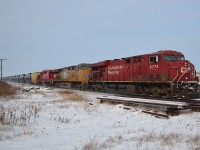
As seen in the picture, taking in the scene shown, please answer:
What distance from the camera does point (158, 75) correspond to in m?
18.7

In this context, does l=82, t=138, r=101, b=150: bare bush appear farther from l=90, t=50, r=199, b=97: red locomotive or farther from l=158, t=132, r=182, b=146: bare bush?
l=90, t=50, r=199, b=97: red locomotive

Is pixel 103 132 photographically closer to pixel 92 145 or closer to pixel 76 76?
pixel 92 145

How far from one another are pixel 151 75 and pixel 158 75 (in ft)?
2.71

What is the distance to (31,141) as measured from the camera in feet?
21.9

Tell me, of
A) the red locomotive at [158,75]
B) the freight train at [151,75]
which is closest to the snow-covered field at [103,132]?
the red locomotive at [158,75]

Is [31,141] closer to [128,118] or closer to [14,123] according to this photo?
[14,123]

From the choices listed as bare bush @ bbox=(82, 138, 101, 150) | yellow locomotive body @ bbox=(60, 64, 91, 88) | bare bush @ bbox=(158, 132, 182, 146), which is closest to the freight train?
yellow locomotive body @ bbox=(60, 64, 91, 88)

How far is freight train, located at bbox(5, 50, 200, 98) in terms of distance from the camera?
679 inches

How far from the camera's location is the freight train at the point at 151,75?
17234 millimetres

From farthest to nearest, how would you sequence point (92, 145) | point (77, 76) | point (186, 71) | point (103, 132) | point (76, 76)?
point (76, 76) < point (77, 76) < point (186, 71) < point (103, 132) < point (92, 145)

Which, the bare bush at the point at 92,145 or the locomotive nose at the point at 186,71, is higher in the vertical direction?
the locomotive nose at the point at 186,71

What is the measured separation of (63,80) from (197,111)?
107ft

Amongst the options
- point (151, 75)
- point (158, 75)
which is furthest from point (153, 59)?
point (158, 75)

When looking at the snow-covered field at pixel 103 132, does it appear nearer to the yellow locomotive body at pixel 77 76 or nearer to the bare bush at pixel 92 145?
the bare bush at pixel 92 145
